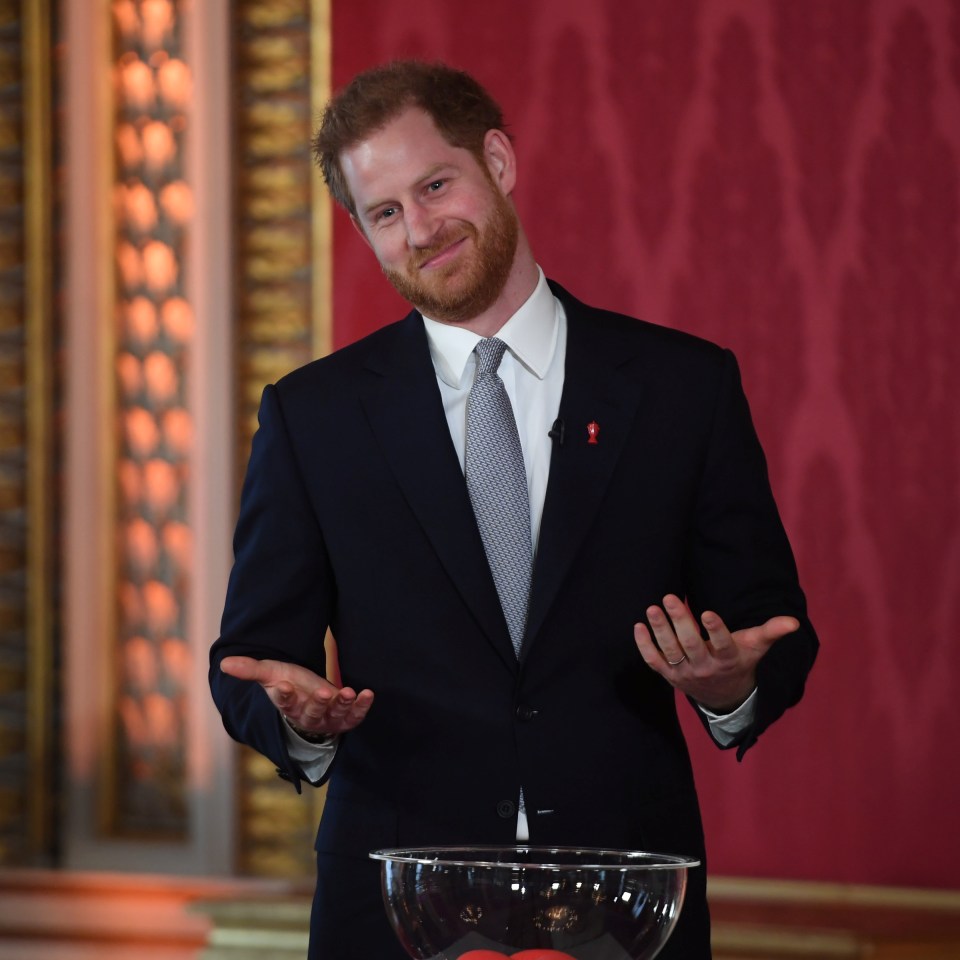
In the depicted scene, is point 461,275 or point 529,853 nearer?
point 529,853

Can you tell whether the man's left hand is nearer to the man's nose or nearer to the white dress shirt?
the white dress shirt

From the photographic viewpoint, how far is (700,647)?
125 centimetres

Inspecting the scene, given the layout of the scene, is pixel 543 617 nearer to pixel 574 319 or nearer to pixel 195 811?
pixel 574 319

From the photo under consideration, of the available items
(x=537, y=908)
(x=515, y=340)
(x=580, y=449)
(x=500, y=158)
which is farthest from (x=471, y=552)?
(x=537, y=908)

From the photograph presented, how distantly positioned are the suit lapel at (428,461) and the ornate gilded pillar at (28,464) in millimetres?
1857

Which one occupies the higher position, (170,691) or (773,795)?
(170,691)

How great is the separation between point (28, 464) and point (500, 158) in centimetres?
189

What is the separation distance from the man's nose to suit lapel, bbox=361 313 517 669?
12 cm

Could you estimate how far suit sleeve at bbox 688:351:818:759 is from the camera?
158 cm

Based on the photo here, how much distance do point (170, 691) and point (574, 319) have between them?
188cm

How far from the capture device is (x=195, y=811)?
318 cm

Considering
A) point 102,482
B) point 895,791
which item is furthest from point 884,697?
point 102,482

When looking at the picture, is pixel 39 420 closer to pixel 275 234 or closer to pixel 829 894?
pixel 275 234

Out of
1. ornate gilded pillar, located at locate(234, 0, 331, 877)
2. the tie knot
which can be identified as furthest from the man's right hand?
ornate gilded pillar, located at locate(234, 0, 331, 877)
